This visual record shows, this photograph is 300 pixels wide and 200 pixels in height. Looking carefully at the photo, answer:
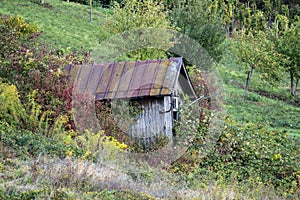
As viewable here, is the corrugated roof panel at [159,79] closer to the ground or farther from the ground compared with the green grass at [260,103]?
farther from the ground

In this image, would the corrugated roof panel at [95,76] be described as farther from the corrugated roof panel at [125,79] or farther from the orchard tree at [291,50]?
the orchard tree at [291,50]

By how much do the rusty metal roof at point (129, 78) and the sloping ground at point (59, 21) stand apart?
1297 cm

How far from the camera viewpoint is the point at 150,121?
1353cm

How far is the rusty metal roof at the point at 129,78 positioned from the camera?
521 inches

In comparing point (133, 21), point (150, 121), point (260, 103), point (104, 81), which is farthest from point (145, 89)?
point (260, 103)

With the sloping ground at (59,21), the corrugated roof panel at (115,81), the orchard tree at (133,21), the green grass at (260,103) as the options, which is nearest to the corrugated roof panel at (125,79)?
the corrugated roof panel at (115,81)

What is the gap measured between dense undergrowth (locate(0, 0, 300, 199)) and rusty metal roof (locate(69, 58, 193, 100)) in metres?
0.81

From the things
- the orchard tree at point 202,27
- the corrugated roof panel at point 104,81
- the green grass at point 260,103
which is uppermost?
the orchard tree at point 202,27

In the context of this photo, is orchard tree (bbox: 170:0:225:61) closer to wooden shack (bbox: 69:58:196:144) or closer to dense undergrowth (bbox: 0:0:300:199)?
dense undergrowth (bbox: 0:0:300:199)

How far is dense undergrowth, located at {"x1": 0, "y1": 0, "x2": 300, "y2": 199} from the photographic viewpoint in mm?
7328

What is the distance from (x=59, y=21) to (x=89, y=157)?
25060 millimetres

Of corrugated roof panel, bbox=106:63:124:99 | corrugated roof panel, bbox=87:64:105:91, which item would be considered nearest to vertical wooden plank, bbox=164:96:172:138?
corrugated roof panel, bbox=106:63:124:99

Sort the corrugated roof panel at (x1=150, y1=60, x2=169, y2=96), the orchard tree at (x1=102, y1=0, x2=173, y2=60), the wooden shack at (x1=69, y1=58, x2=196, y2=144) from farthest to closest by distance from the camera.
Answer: the orchard tree at (x1=102, y1=0, x2=173, y2=60) → the wooden shack at (x1=69, y1=58, x2=196, y2=144) → the corrugated roof panel at (x1=150, y1=60, x2=169, y2=96)

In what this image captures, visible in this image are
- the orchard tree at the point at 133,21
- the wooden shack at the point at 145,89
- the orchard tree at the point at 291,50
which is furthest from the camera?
the orchard tree at the point at 291,50
